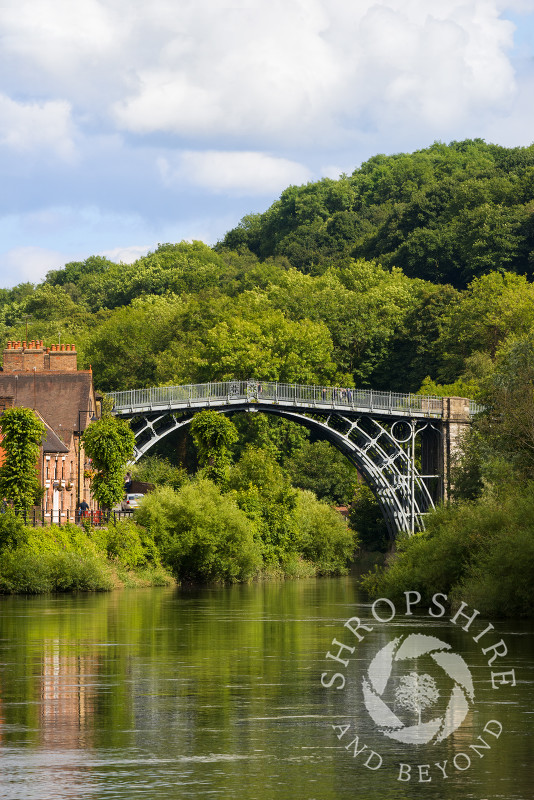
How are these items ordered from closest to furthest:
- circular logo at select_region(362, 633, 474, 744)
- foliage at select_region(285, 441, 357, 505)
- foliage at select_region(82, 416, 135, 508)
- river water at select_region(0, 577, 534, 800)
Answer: river water at select_region(0, 577, 534, 800), circular logo at select_region(362, 633, 474, 744), foliage at select_region(82, 416, 135, 508), foliage at select_region(285, 441, 357, 505)

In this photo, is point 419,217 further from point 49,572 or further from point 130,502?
point 49,572

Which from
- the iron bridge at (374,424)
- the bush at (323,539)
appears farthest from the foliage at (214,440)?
the bush at (323,539)

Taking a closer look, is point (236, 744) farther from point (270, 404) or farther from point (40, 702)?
point (270, 404)

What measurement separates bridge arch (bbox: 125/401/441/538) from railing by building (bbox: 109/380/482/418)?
2.03 ft

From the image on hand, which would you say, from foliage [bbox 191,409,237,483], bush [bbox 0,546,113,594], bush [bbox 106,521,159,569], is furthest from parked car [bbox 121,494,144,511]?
bush [bbox 0,546,113,594]

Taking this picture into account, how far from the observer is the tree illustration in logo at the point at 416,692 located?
18386mm

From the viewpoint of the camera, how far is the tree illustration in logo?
60.3ft

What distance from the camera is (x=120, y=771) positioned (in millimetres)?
14023

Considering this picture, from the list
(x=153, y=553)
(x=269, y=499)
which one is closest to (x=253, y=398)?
(x=269, y=499)

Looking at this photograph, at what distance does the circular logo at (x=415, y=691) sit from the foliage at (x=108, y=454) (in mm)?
30592

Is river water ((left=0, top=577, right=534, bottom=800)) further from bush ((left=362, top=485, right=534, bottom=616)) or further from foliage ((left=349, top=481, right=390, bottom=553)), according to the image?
foliage ((left=349, top=481, right=390, bottom=553))

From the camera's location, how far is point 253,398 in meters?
73.1

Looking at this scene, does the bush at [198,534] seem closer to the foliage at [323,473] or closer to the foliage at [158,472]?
the foliage at [158,472]

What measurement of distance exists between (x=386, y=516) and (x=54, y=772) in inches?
2472
